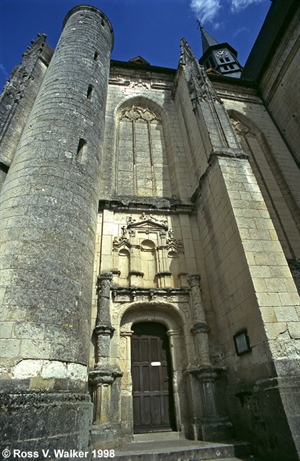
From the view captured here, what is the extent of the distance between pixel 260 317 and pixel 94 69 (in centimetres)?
853

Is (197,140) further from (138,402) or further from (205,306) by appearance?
(138,402)

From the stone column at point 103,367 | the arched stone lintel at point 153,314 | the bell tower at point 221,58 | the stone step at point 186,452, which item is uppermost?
the bell tower at point 221,58

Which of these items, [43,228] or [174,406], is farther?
[174,406]

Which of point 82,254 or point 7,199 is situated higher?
point 7,199

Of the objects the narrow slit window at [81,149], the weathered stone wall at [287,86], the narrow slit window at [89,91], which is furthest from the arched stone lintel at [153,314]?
the weathered stone wall at [287,86]

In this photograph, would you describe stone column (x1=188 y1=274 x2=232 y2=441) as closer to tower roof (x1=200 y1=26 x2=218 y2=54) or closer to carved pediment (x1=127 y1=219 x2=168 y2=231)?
carved pediment (x1=127 y1=219 x2=168 y2=231)

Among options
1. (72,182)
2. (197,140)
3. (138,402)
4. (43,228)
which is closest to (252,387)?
(138,402)

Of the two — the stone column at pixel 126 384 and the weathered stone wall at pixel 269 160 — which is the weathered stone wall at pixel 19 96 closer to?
the stone column at pixel 126 384

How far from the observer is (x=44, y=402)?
3234 millimetres

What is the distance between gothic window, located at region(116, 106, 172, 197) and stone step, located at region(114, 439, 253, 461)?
633cm

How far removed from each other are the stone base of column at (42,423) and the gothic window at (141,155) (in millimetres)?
6084

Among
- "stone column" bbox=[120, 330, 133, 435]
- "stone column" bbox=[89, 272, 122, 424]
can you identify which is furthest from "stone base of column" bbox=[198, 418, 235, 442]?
"stone column" bbox=[89, 272, 122, 424]

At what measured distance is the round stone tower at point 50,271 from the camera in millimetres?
3235

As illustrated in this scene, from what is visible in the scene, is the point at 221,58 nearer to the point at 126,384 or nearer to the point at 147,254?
the point at 147,254
